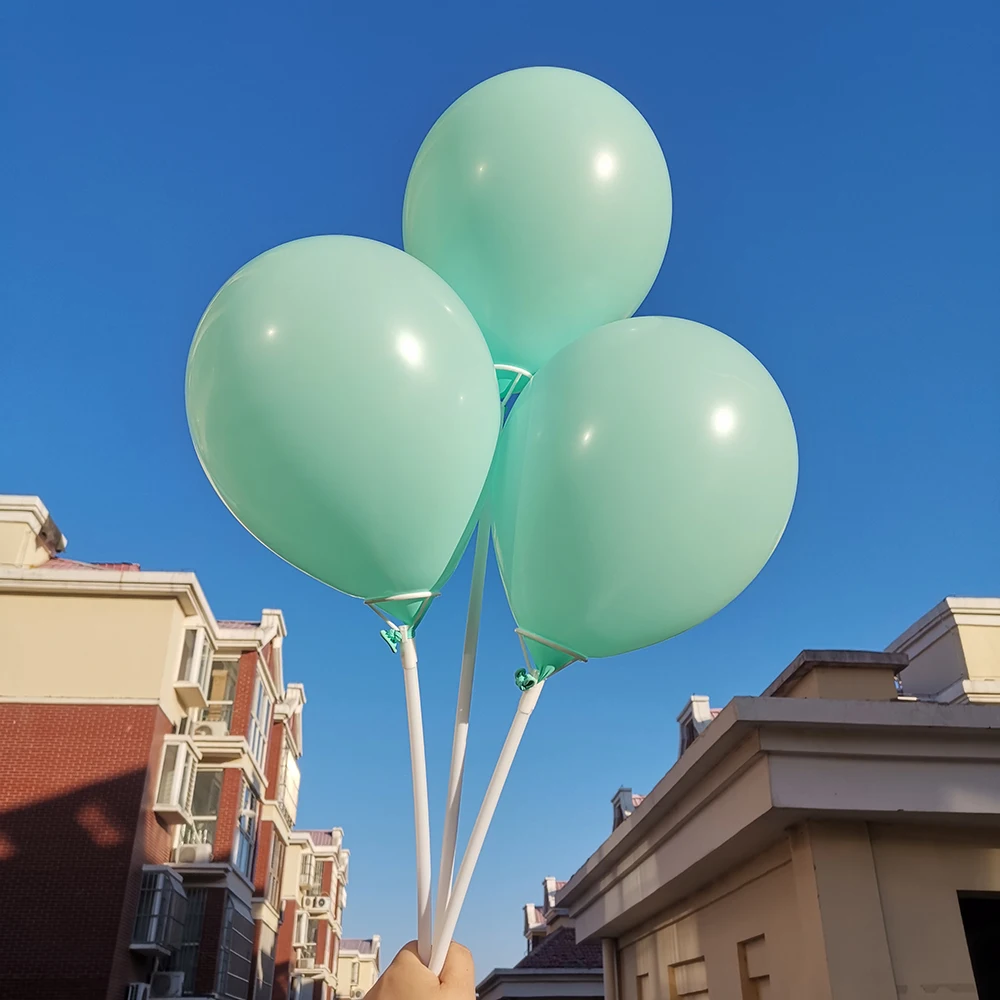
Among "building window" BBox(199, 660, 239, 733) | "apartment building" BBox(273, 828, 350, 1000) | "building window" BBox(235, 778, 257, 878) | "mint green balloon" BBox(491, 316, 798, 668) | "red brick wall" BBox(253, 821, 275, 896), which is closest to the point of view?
"mint green balloon" BBox(491, 316, 798, 668)

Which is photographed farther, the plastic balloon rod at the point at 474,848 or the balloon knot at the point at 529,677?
the balloon knot at the point at 529,677

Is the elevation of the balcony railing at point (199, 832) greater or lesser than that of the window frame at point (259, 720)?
lesser

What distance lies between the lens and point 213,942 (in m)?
18.9

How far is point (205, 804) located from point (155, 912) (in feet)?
16.4

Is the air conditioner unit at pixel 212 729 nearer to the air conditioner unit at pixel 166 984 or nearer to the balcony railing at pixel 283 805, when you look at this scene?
the air conditioner unit at pixel 166 984

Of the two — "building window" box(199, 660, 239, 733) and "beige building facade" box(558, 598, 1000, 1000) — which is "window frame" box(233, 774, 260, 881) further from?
"beige building facade" box(558, 598, 1000, 1000)

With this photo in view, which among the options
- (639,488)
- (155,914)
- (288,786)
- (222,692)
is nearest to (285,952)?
(288,786)

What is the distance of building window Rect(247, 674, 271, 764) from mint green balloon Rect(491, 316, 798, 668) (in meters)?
20.6

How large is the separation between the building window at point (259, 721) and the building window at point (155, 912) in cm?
538

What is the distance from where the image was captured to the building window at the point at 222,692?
21.7 metres

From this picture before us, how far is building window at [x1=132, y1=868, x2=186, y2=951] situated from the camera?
15.8 m

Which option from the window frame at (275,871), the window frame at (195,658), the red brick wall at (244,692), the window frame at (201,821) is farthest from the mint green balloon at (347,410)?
the window frame at (275,871)

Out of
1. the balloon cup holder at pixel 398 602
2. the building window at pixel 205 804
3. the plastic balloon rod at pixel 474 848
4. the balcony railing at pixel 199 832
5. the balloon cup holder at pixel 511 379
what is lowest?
the plastic balloon rod at pixel 474 848

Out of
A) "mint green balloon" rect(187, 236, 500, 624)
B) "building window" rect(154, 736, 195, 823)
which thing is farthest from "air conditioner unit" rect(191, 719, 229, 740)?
"mint green balloon" rect(187, 236, 500, 624)
